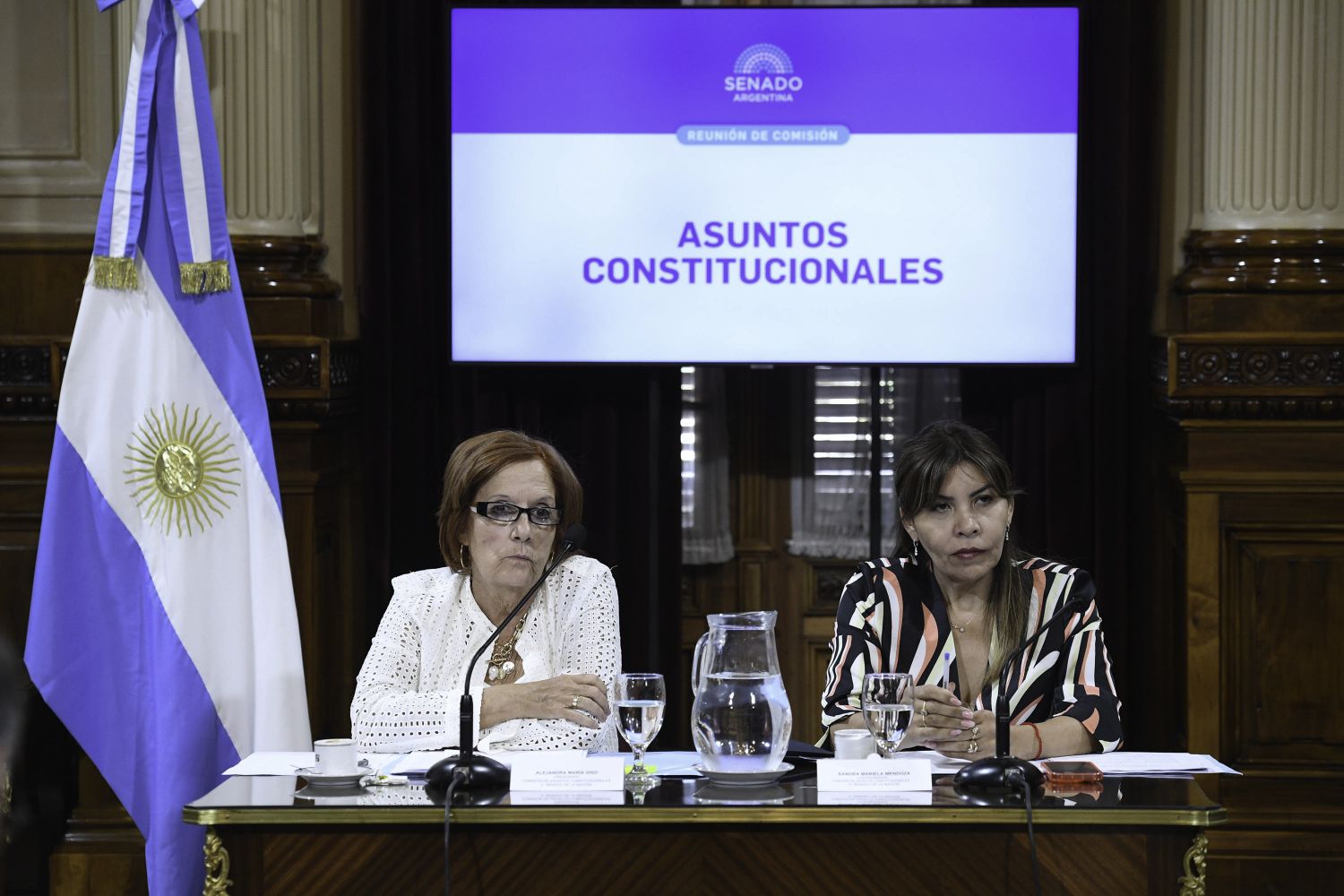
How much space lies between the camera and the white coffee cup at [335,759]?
2.06m

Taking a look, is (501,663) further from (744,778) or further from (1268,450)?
(1268,450)

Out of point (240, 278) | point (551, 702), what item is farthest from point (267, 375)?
point (551, 702)

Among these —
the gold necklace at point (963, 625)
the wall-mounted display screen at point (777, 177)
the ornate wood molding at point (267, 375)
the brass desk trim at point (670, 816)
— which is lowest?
the brass desk trim at point (670, 816)

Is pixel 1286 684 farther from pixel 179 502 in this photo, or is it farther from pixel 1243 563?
pixel 179 502

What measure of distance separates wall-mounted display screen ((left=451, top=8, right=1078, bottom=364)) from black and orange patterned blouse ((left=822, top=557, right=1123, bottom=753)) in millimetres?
1399

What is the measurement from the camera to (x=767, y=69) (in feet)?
13.2

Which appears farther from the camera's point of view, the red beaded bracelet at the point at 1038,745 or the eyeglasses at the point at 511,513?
the eyeglasses at the point at 511,513

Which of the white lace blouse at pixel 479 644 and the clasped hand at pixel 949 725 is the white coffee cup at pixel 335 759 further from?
the clasped hand at pixel 949 725

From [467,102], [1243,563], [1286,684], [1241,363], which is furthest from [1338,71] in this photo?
[467,102]

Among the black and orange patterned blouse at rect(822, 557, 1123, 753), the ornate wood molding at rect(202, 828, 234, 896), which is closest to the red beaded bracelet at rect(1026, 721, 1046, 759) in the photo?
the black and orange patterned blouse at rect(822, 557, 1123, 753)

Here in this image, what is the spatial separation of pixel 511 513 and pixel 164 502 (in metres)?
1.13

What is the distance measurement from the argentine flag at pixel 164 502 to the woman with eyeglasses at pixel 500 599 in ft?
2.61

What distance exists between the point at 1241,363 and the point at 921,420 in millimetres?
966

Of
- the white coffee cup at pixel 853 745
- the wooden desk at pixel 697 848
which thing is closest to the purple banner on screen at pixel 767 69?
the white coffee cup at pixel 853 745
